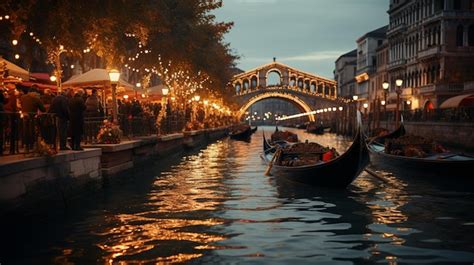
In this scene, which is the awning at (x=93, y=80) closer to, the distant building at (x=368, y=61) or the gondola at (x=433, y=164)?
the gondola at (x=433, y=164)

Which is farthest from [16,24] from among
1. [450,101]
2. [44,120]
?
[450,101]

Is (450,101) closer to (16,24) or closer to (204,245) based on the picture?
(16,24)

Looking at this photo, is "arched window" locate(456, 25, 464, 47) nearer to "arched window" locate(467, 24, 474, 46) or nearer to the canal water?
"arched window" locate(467, 24, 474, 46)

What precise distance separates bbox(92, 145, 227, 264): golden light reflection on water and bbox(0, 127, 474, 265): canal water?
0.02m

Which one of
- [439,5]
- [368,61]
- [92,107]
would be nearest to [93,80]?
[92,107]

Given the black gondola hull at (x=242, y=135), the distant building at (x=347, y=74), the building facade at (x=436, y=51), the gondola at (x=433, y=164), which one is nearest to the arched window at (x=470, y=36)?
the building facade at (x=436, y=51)

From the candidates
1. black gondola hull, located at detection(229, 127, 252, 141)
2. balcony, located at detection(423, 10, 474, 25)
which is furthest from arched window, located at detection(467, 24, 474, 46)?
black gondola hull, located at detection(229, 127, 252, 141)

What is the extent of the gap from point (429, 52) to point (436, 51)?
169 cm

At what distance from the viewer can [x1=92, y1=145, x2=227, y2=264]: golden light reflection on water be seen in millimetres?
8445

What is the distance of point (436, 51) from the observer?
52.1 metres

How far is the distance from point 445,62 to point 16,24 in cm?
4246

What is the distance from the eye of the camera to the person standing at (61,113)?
13969 millimetres

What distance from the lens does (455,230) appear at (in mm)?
9914

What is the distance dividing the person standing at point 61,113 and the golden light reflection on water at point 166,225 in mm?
2322
